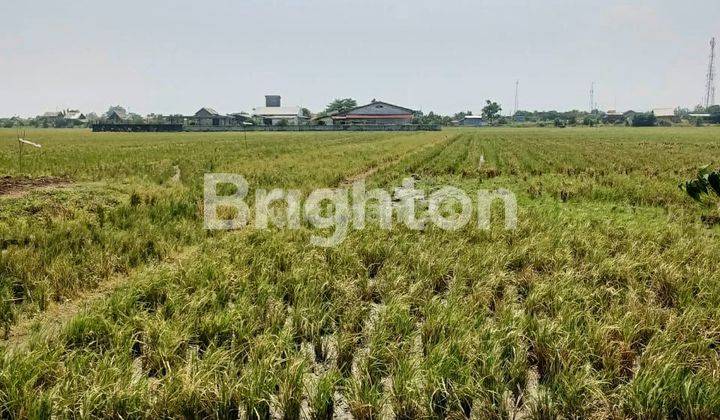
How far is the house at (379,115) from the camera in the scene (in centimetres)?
9144

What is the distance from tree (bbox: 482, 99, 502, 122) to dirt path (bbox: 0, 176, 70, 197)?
458 feet

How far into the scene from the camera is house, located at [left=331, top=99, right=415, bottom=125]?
300 ft

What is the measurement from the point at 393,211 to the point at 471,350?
6.68 m

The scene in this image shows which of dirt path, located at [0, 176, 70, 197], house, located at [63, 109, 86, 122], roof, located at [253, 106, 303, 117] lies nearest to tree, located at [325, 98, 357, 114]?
roof, located at [253, 106, 303, 117]

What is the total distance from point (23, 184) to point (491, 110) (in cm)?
14209

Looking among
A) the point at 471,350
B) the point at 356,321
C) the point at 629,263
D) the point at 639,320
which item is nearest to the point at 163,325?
the point at 356,321

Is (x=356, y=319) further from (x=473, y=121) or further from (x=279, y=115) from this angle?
(x=473, y=121)

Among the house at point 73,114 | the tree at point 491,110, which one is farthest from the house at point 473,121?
the house at point 73,114

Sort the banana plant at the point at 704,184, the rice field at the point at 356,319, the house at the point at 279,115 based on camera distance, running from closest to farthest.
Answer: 1. the rice field at the point at 356,319
2. the banana plant at the point at 704,184
3. the house at the point at 279,115

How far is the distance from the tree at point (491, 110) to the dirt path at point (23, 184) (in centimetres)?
13974

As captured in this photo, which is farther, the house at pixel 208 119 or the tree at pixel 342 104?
the tree at pixel 342 104

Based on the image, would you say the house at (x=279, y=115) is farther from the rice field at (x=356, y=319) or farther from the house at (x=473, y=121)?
the rice field at (x=356, y=319)

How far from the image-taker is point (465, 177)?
17766mm

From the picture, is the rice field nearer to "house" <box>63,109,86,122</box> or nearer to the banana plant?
the banana plant
